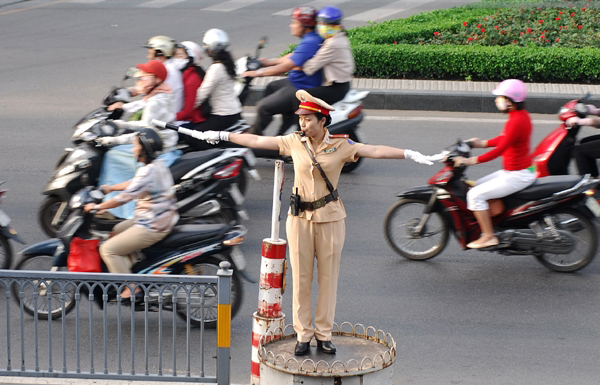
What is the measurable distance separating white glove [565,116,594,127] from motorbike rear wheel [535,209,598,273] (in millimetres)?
1255

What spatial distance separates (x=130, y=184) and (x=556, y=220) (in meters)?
3.67

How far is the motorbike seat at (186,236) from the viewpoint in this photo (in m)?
6.38

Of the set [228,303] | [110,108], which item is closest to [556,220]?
[228,303]

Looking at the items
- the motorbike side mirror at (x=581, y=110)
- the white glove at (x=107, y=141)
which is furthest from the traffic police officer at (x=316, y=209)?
the motorbike side mirror at (x=581, y=110)

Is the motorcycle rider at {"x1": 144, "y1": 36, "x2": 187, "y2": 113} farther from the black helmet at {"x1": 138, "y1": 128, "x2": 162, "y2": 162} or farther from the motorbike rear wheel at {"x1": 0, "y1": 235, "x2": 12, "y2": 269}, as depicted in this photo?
the motorbike rear wheel at {"x1": 0, "y1": 235, "x2": 12, "y2": 269}

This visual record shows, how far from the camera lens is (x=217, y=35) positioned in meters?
8.87

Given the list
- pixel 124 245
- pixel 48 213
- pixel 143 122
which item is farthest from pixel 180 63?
pixel 124 245

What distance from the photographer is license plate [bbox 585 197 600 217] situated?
7.46 meters

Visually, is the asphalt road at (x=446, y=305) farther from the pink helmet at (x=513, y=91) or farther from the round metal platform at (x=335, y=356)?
the pink helmet at (x=513, y=91)

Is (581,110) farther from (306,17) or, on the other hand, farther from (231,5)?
(231,5)

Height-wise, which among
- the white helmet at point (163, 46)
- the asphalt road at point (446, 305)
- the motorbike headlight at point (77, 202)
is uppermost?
the white helmet at point (163, 46)

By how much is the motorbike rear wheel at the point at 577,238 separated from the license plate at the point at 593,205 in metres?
0.08

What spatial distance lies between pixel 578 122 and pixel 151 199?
437cm

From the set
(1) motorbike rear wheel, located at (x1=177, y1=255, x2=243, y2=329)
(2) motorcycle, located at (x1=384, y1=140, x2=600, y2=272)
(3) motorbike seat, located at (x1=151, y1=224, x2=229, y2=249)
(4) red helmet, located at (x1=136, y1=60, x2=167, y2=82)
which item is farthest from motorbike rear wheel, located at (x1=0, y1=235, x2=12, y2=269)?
(2) motorcycle, located at (x1=384, y1=140, x2=600, y2=272)
